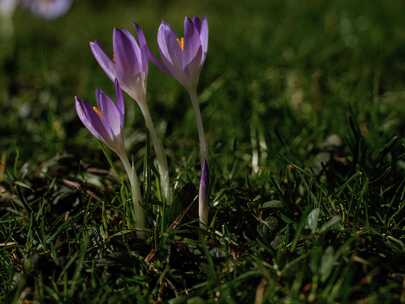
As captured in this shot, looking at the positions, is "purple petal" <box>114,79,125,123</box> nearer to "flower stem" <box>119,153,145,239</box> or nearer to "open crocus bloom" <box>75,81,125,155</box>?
"open crocus bloom" <box>75,81,125,155</box>

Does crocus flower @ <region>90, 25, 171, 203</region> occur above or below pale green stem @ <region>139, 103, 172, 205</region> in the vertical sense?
above

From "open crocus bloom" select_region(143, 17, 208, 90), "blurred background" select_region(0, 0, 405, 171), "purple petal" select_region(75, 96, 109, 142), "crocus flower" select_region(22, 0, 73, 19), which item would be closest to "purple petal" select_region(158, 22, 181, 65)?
"open crocus bloom" select_region(143, 17, 208, 90)

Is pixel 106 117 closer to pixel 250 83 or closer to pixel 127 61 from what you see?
pixel 127 61

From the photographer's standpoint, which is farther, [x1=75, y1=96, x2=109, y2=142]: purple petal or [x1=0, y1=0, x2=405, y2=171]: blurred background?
[x1=0, y1=0, x2=405, y2=171]: blurred background

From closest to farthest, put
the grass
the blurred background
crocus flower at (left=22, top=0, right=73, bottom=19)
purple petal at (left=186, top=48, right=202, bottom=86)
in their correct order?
the grass
purple petal at (left=186, top=48, right=202, bottom=86)
the blurred background
crocus flower at (left=22, top=0, right=73, bottom=19)

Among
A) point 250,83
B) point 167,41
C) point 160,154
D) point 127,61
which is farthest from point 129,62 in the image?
point 250,83

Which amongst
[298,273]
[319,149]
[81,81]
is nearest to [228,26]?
[81,81]
